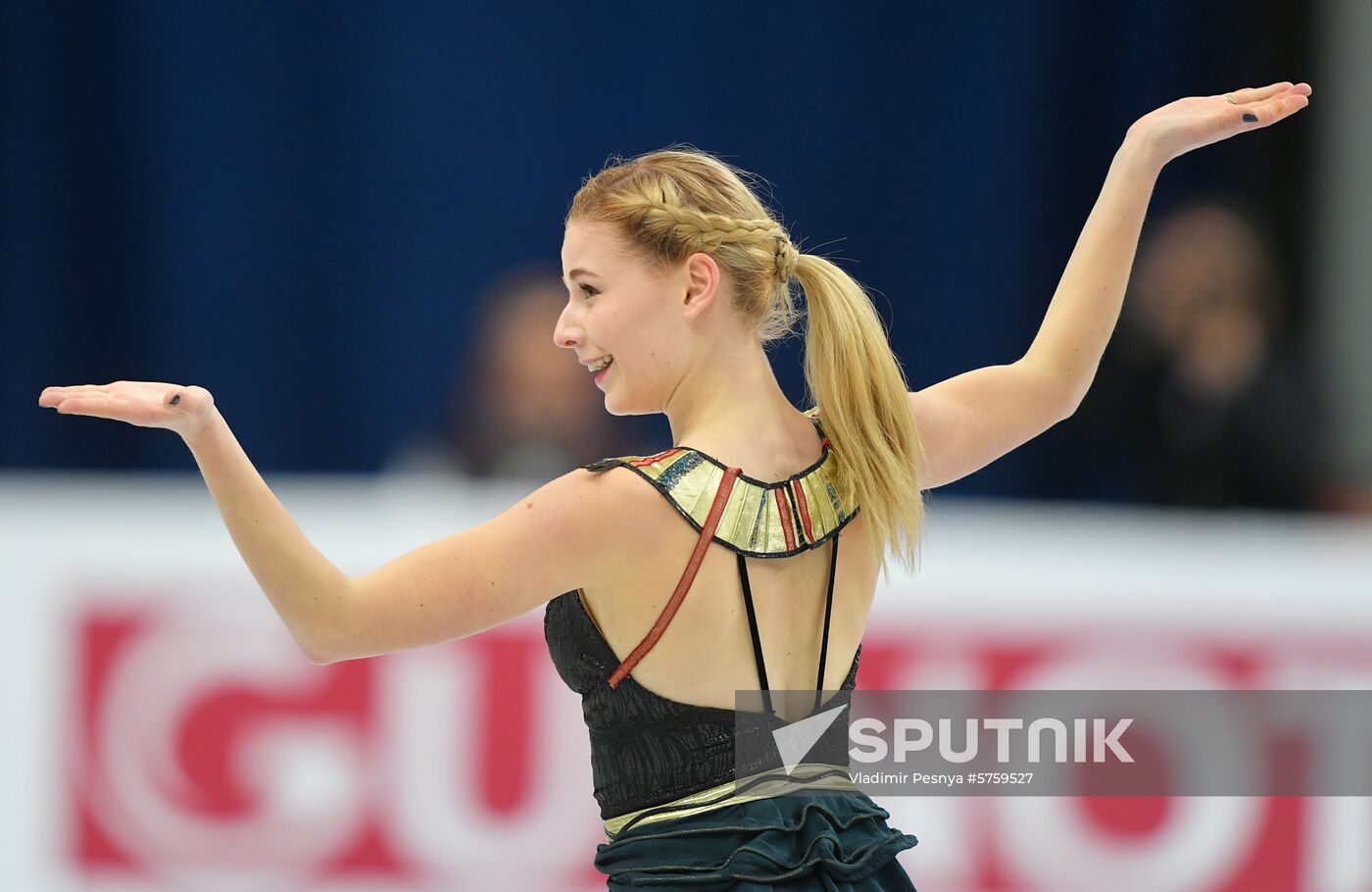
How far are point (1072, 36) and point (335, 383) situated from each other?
3112 millimetres

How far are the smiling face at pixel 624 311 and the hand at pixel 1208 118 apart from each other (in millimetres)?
788

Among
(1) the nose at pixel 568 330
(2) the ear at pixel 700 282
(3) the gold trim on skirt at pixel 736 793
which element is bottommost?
(3) the gold trim on skirt at pixel 736 793

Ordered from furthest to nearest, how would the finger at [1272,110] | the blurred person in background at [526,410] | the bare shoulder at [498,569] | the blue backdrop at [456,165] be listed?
the blue backdrop at [456,165] → the blurred person in background at [526,410] → the finger at [1272,110] → the bare shoulder at [498,569]

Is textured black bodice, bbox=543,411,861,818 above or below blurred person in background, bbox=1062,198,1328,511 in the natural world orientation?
below

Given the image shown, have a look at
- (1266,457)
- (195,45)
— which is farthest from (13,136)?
(1266,457)

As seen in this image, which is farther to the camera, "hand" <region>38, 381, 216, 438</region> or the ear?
the ear

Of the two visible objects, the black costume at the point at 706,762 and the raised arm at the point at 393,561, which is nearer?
the raised arm at the point at 393,561

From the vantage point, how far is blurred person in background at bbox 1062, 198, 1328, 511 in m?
4.67

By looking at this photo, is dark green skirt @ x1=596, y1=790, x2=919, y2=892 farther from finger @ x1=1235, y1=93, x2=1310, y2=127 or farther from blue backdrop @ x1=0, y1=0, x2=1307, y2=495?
blue backdrop @ x1=0, y1=0, x2=1307, y2=495

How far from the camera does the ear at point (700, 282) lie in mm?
2074

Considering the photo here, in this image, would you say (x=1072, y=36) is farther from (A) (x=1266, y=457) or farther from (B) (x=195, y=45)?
(B) (x=195, y=45)

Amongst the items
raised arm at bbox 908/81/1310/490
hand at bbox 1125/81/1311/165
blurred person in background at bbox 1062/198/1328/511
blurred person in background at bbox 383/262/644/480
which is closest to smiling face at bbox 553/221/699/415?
raised arm at bbox 908/81/1310/490

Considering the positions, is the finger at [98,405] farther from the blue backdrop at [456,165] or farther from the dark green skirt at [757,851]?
→ the blue backdrop at [456,165]

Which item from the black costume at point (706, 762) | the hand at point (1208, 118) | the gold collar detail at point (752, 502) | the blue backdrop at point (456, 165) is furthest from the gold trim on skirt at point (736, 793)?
the blue backdrop at point (456, 165)
